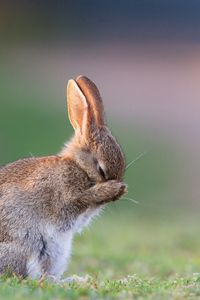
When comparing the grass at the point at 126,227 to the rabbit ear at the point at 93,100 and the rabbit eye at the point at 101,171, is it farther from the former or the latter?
the rabbit ear at the point at 93,100

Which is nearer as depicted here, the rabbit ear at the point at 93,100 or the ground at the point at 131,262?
the ground at the point at 131,262

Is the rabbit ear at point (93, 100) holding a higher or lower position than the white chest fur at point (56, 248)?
higher

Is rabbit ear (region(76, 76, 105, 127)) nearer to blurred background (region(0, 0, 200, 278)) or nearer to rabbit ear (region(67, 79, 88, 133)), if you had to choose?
rabbit ear (region(67, 79, 88, 133))

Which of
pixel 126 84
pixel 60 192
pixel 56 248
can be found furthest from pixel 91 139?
pixel 126 84

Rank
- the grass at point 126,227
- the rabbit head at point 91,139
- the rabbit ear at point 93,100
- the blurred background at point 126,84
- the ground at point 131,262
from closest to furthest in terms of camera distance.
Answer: the ground at point 131,262
the grass at point 126,227
the rabbit head at point 91,139
the rabbit ear at point 93,100
the blurred background at point 126,84

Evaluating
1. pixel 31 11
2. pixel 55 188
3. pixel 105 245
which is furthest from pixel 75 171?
pixel 31 11

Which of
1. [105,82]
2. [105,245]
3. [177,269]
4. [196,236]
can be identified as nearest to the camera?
[177,269]

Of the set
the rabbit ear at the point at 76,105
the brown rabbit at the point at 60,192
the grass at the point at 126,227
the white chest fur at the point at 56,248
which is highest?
the rabbit ear at the point at 76,105

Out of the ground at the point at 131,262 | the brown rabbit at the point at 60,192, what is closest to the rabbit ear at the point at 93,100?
the brown rabbit at the point at 60,192

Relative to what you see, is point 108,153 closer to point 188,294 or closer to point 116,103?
point 188,294
